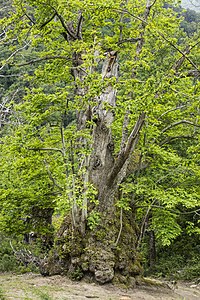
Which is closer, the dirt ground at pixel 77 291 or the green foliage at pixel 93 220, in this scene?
the dirt ground at pixel 77 291

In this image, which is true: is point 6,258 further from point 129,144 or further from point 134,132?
point 134,132

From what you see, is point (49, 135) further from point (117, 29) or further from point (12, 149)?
point (117, 29)

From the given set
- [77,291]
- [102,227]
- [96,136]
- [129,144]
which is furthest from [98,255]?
[96,136]

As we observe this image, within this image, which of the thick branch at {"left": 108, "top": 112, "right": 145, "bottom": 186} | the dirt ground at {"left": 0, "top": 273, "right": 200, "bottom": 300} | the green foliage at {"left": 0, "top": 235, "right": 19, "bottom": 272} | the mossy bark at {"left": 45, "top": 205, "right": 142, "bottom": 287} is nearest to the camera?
the dirt ground at {"left": 0, "top": 273, "right": 200, "bottom": 300}

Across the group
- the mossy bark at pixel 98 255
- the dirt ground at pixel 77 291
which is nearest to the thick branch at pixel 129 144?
the mossy bark at pixel 98 255

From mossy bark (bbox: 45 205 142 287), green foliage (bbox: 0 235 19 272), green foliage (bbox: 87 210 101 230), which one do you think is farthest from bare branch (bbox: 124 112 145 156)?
green foliage (bbox: 0 235 19 272)

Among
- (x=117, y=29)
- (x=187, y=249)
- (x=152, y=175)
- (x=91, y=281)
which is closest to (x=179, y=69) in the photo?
(x=117, y=29)

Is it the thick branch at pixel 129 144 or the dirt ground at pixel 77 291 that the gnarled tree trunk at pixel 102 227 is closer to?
the thick branch at pixel 129 144

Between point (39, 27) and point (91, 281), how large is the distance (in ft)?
19.3

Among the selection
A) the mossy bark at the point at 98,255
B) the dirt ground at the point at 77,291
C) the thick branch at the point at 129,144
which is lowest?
the dirt ground at the point at 77,291

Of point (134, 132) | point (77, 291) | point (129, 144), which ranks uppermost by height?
point (134, 132)

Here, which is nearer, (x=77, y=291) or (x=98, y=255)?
(x=77, y=291)

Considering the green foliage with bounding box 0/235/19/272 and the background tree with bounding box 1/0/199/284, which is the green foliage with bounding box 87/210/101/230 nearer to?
the background tree with bounding box 1/0/199/284

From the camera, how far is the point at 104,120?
8406mm
